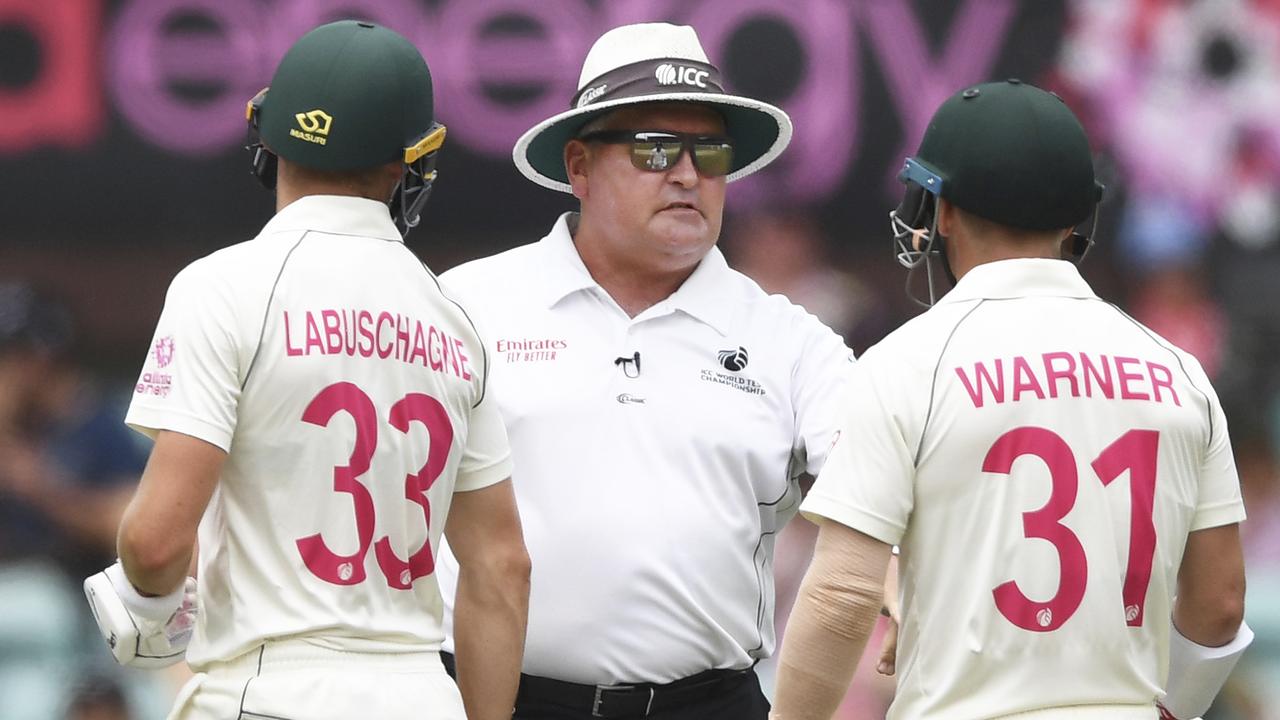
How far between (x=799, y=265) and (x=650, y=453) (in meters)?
3.95

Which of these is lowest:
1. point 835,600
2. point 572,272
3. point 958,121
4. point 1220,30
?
point 835,600

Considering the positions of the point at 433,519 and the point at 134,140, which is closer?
the point at 433,519

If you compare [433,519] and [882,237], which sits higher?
[882,237]

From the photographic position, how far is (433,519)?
12.8ft

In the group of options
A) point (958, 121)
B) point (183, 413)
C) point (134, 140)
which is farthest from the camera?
point (134, 140)

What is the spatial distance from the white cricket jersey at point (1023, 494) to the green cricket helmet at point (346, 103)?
999mm

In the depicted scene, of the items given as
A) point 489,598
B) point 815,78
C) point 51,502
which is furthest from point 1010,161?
point 51,502

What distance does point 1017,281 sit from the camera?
12.3 ft

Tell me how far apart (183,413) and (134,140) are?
5188mm

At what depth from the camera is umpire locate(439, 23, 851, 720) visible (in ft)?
15.0

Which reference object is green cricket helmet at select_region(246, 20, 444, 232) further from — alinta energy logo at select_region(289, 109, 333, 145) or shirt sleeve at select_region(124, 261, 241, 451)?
shirt sleeve at select_region(124, 261, 241, 451)

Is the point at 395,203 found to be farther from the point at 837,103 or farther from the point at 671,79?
the point at 837,103

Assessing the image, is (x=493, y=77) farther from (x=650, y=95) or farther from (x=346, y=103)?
(x=346, y=103)

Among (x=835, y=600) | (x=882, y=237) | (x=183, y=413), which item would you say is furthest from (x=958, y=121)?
(x=882, y=237)
